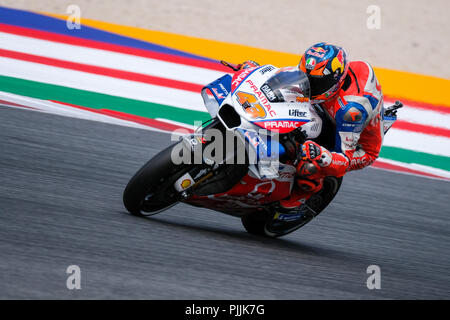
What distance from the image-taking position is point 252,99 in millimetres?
4215

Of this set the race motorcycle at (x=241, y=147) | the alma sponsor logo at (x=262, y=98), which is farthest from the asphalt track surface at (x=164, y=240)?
the alma sponsor logo at (x=262, y=98)

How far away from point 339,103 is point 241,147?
65cm

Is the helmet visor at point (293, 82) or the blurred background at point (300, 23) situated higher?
the blurred background at point (300, 23)

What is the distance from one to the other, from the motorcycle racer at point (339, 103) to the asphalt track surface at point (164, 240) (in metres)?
0.62

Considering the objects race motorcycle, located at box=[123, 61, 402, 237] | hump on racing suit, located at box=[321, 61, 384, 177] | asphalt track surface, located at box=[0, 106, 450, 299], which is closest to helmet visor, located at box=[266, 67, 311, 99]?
race motorcycle, located at box=[123, 61, 402, 237]

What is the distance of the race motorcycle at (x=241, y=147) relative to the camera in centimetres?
414

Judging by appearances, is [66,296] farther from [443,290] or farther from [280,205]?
[443,290]

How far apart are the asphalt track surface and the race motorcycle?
0.25 m

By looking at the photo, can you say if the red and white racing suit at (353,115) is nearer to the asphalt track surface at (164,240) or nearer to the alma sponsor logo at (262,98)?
the alma sponsor logo at (262,98)

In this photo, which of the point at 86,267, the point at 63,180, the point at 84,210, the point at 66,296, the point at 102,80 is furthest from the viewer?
the point at 102,80

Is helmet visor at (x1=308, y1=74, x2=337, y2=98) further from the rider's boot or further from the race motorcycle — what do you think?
the rider's boot

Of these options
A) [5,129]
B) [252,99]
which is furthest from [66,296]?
[5,129]

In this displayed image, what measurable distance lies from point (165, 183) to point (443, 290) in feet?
5.83

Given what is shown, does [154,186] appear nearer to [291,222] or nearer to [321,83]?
[291,222]
